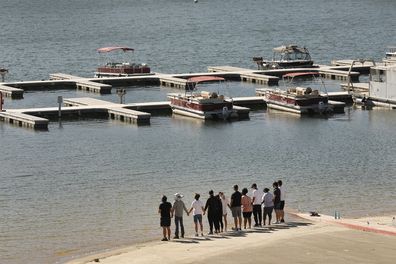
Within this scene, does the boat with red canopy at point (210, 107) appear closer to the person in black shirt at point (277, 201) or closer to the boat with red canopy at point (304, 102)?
the boat with red canopy at point (304, 102)

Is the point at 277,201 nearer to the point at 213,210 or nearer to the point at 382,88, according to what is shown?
the point at 213,210

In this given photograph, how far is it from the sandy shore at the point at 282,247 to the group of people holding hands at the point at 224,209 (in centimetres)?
57

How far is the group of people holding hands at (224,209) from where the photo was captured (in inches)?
1757

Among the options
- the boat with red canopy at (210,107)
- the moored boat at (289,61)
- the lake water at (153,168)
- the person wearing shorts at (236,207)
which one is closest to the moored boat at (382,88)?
the lake water at (153,168)

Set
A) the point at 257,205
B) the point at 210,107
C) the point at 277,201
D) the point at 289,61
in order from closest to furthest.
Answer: the point at 257,205 → the point at 277,201 → the point at 210,107 → the point at 289,61

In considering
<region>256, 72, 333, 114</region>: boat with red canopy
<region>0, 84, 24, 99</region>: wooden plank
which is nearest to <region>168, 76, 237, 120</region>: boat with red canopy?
<region>256, 72, 333, 114</region>: boat with red canopy

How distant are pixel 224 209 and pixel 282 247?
4270 millimetres

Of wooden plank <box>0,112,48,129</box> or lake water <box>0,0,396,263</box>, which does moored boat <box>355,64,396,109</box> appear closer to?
lake water <box>0,0,396,263</box>

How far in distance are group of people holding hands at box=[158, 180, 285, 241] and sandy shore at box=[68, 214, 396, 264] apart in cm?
57

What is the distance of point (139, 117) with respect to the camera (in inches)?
3076

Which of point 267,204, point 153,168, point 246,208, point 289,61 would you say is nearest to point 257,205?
point 267,204

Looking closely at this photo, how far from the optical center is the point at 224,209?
45281mm

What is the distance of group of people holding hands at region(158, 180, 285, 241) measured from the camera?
44.6m

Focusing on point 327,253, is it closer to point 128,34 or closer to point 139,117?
point 139,117
